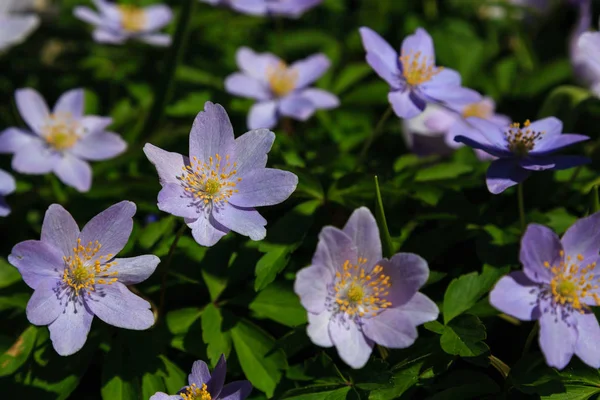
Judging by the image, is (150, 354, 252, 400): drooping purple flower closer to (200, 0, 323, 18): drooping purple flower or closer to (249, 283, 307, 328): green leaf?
(249, 283, 307, 328): green leaf

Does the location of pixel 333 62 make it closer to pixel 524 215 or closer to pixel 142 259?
pixel 524 215

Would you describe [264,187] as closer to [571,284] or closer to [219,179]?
[219,179]

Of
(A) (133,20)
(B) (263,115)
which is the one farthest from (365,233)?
(A) (133,20)

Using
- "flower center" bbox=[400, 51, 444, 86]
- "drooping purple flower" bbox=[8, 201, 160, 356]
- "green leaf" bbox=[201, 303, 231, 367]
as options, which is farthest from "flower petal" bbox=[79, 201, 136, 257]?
"flower center" bbox=[400, 51, 444, 86]

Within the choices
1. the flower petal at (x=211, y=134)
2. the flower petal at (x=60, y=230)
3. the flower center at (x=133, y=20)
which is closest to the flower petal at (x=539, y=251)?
the flower petal at (x=211, y=134)

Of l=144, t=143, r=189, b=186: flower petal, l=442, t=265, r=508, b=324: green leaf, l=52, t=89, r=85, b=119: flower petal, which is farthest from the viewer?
l=52, t=89, r=85, b=119: flower petal

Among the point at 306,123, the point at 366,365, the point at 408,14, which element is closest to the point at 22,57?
the point at 306,123
